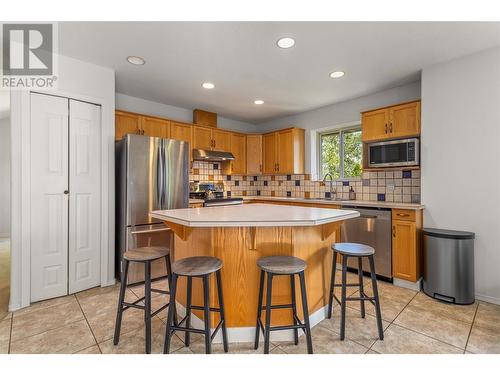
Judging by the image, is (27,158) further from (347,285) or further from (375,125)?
(375,125)

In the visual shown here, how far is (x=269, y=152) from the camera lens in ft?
16.4

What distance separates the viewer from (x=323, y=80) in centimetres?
334

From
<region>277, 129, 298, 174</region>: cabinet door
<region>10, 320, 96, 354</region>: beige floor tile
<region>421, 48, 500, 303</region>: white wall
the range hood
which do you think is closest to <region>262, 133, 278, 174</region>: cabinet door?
<region>277, 129, 298, 174</region>: cabinet door

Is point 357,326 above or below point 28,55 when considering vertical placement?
below

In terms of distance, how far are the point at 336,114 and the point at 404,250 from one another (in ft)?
8.07

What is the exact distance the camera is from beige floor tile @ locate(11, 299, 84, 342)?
2037mm

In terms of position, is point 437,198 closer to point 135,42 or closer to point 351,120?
point 351,120

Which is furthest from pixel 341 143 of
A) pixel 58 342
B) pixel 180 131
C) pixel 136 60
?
pixel 58 342

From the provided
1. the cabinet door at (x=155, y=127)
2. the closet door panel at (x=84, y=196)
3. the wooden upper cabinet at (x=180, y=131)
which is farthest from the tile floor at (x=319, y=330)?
the wooden upper cabinet at (x=180, y=131)

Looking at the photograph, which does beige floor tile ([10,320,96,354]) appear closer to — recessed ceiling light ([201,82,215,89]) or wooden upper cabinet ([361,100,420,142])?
recessed ceiling light ([201,82,215,89])

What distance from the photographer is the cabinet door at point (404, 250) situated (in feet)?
9.40

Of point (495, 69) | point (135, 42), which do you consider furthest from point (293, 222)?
point (495, 69)

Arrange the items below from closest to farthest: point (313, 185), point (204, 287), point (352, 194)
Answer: point (204, 287) → point (352, 194) → point (313, 185)

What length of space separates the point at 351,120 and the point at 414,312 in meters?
2.89
